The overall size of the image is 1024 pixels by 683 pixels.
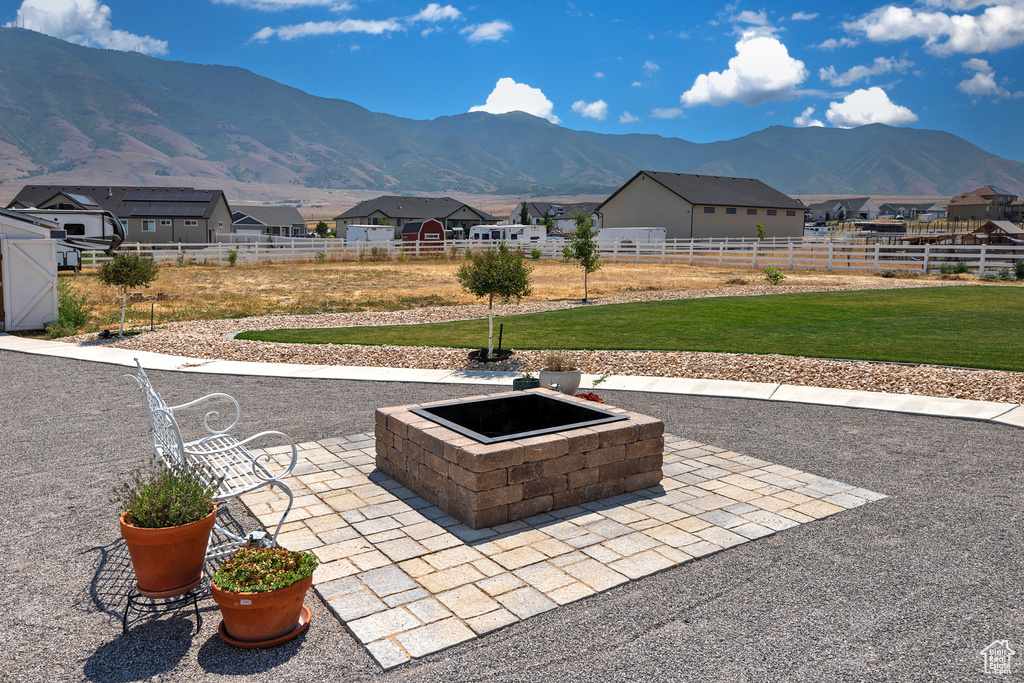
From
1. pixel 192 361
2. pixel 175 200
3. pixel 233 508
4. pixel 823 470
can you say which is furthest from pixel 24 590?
pixel 175 200

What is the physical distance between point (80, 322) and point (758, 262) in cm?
3240

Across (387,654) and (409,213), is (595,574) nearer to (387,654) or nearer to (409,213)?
(387,654)

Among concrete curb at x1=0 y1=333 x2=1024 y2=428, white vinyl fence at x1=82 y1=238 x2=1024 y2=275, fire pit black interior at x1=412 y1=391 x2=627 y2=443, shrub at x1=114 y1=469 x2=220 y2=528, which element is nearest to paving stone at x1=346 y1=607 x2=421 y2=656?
shrub at x1=114 y1=469 x2=220 y2=528

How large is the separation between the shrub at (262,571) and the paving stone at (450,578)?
88 cm

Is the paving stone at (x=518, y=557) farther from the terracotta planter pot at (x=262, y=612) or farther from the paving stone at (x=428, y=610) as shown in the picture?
the terracotta planter pot at (x=262, y=612)

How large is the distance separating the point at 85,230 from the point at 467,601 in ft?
57.3

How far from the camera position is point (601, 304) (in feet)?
70.1

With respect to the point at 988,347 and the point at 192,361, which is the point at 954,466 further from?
the point at 192,361

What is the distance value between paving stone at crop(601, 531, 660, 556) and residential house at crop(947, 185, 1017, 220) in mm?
126730

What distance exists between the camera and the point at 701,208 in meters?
50.5

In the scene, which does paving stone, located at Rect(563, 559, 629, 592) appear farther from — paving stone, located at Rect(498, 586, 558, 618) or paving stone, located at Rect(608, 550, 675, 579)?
paving stone, located at Rect(498, 586, 558, 618)

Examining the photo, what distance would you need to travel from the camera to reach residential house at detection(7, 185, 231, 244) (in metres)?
57.1

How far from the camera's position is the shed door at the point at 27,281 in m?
16.1

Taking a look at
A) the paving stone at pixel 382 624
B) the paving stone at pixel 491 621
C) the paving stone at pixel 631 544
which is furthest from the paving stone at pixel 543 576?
the paving stone at pixel 382 624
